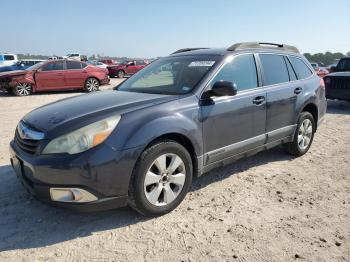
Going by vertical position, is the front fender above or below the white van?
below

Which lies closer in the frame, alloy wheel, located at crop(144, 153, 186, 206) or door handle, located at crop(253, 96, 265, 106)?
alloy wheel, located at crop(144, 153, 186, 206)

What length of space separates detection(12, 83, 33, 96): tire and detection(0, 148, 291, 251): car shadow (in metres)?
11.2

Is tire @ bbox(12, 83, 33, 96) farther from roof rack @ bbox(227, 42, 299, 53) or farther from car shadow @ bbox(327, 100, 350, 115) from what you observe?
roof rack @ bbox(227, 42, 299, 53)

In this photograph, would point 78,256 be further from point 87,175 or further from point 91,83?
point 91,83

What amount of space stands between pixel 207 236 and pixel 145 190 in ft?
2.42

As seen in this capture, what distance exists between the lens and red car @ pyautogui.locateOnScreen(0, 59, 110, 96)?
47.5ft

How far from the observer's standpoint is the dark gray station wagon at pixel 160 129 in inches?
123

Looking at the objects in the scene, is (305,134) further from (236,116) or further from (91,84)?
(91,84)

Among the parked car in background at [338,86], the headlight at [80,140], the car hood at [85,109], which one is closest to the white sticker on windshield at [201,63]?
the car hood at [85,109]

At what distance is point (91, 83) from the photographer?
16141 mm

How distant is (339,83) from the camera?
11148 millimetres

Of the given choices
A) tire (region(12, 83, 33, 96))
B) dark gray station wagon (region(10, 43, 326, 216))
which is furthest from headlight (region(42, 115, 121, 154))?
tire (region(12, 83, 33, 96))

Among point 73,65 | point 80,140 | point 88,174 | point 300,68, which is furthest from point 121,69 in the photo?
point 88,174

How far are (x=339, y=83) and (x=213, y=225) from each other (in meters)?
9.44
